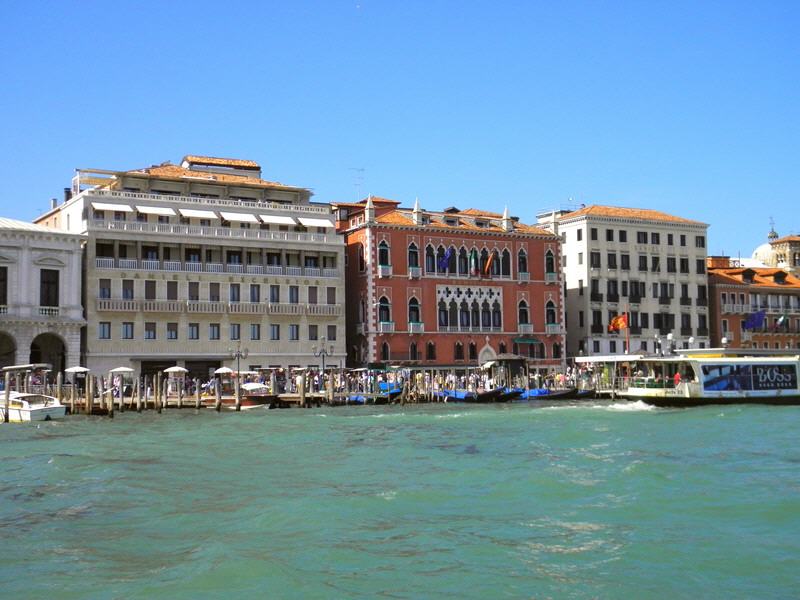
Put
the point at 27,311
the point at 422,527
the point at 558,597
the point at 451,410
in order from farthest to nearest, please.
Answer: the point at 27,311
the point at 451,410
the point at 422,527
the point at 558,597

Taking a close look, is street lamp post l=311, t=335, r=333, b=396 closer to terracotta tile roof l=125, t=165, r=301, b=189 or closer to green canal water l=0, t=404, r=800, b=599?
terracotta tile roof l=125, t=165, r=301, b=189

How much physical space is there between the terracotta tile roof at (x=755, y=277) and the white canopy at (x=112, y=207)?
33772 mm

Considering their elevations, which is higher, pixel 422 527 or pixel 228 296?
pixel 228 296

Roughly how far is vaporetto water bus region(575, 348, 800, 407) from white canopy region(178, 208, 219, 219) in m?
18.7

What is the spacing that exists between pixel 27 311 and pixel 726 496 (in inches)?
1239

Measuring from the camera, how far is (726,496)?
52.3 ft

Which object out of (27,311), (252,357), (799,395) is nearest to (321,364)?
(252,357)

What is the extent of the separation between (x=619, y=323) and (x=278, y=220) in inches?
708

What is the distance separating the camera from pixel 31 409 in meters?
32.2

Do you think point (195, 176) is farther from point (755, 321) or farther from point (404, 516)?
point (404, 516)

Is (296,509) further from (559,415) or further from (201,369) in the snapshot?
(201,369)

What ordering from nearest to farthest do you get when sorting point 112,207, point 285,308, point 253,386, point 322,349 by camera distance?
point 253,386 → point 112,207 → point 322,349 → point 285,308

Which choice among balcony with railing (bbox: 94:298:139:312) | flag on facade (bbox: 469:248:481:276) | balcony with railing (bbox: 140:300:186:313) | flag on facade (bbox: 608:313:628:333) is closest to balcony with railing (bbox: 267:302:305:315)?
balcony with railing (bbox: 140:300:186:313)

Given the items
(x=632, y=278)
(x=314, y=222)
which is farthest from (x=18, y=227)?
(x=632, y=278)
